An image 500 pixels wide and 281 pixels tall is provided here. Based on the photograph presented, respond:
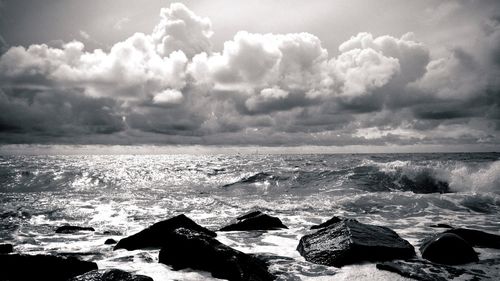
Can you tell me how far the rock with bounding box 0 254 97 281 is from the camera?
4.73 meters

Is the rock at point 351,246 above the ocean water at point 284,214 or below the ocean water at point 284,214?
above

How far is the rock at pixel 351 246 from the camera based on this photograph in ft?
18.6

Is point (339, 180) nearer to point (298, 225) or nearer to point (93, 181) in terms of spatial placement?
point (298, 225)

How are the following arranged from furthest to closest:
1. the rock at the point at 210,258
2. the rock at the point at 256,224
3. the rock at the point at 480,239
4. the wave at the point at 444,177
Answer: the wave at the point at 444,177
the rock at the point at 256,224
the rock at the point at 480,239
the rock at the point at 210,258

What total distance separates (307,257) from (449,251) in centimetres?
253

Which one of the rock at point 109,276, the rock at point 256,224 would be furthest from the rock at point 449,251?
the rock at point 109,276

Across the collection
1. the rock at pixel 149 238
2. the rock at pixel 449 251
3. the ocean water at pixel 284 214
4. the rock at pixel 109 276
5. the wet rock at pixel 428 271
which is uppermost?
the rock at pixel 109 276

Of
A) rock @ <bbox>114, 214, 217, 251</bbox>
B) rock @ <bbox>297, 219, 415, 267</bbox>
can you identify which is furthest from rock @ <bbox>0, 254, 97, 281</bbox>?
rock @ <bbox>297, 219, 415, 267</bbox>

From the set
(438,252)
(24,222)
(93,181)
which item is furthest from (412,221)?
(93,181)

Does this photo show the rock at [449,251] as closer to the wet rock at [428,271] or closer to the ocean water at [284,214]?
the wet rock at [428,271]

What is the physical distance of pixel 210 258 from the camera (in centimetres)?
530

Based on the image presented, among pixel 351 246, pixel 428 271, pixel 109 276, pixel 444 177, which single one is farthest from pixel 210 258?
pixel 444 177

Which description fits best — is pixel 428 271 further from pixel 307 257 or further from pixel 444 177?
pixel 444 177

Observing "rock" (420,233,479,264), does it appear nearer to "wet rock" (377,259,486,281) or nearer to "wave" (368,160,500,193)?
"wet rock" (377,259,486,281)
